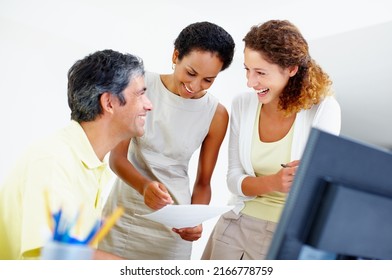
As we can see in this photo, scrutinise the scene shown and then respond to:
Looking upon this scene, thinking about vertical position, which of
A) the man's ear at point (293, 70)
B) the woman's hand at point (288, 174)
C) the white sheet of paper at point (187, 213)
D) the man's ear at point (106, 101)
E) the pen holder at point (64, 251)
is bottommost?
the white sheet of paper at point (187, 213)

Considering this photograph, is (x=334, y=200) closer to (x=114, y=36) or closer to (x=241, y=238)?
(x=241, y=238)

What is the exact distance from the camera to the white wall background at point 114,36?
88.3 inches

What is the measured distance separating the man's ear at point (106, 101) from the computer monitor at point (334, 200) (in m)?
0.77

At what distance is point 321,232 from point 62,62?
195 centimetres

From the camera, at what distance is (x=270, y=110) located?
161cm

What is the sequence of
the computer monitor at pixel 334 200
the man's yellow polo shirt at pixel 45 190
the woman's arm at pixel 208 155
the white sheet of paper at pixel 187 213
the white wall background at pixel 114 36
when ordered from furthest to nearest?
the white wall background at pixel 114 36, the woman's arm at pixel 208 155, the white sheet of paper at pixel 187 213, the man's yellow polo shirt at pixel 45 190, the computer monitor at pixel 334 200

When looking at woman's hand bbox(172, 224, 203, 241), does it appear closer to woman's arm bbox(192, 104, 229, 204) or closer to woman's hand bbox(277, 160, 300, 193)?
woman's arm bbox(192, 104, 229, 204)

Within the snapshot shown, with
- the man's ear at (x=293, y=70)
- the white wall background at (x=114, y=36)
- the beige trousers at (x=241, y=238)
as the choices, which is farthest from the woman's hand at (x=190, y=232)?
the white wall background at (x=114, y=36)

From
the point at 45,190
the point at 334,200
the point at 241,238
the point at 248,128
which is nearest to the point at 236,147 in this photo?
the point at 248,128

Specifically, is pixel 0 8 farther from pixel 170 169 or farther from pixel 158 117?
pixel 170 169

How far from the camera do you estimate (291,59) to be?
4.99 feet

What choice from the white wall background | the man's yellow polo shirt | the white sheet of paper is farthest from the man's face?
the white wall background

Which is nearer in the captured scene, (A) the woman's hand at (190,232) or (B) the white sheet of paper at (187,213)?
(B) the white sheet of paper at (187,213)

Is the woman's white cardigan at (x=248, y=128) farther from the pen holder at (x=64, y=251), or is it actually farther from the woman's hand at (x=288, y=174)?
the pen holder at (x=64, y=251)
